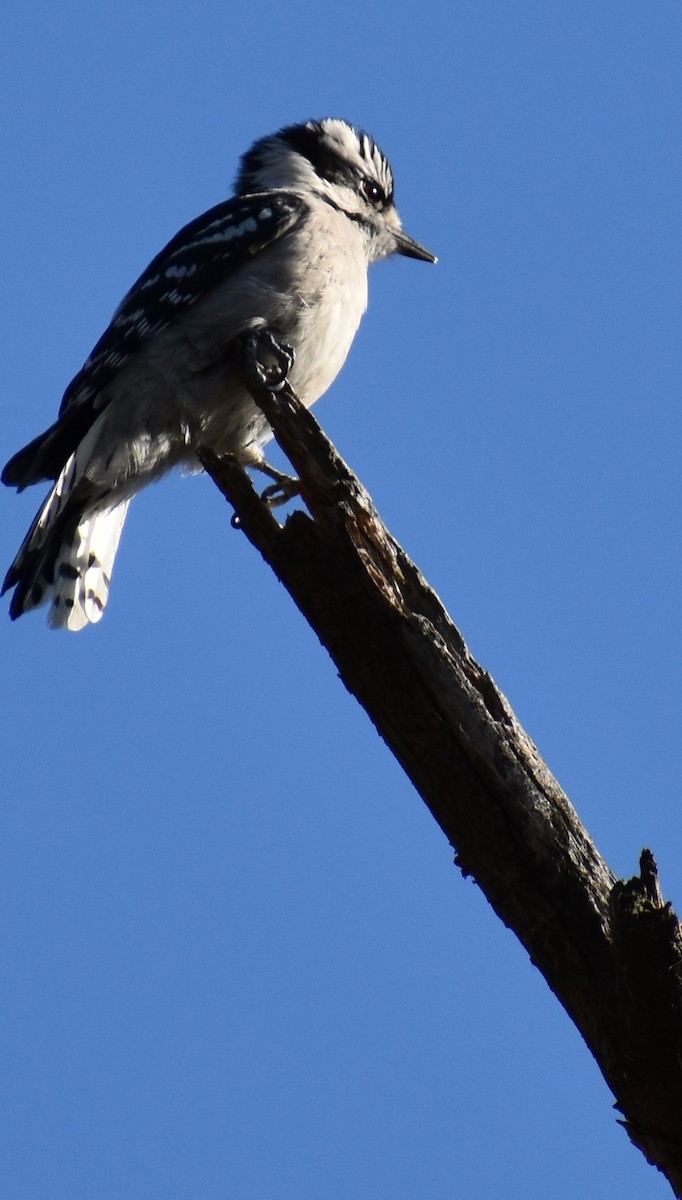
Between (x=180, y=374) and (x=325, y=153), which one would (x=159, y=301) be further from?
(x=325, y=153)

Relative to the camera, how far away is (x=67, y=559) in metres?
5.64

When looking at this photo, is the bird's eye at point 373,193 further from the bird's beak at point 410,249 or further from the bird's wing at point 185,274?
the bird's wing at point 185,274

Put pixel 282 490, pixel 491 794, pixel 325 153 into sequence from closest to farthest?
1. pixel 491 794
2. pixel 282 490
3. pixel 325 153

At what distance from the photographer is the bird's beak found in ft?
22.9

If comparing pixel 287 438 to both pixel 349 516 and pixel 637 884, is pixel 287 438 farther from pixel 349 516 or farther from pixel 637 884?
pixel 637 884

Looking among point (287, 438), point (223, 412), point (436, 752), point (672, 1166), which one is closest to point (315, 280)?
point (223, 412)

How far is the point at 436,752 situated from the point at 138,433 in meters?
2.50

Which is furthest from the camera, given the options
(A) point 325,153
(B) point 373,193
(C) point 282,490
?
(A) point 325,153

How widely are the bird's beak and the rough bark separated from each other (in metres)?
3.06

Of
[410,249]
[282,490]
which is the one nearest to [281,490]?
[282,490]

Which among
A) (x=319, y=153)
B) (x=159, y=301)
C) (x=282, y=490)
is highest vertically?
(x=319, y=153)

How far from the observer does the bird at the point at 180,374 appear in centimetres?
544

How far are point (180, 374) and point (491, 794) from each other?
8.83 ft

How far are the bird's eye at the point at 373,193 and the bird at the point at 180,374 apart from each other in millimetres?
851
